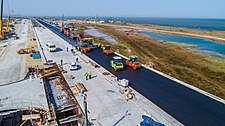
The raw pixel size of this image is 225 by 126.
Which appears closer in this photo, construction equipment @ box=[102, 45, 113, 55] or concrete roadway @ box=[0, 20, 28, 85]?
concrete roadway @ box=[0, 20, 28, 85]

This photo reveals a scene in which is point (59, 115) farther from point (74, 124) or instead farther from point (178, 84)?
point (178, 84)

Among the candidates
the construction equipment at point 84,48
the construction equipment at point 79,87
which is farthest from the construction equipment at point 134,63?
the construction equipment at point 84,48

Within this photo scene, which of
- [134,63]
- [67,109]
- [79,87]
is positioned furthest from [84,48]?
[67,109]

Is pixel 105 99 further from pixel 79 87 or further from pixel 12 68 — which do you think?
pixel 12 68

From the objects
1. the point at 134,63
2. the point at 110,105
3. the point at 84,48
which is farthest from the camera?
the point at 84,48

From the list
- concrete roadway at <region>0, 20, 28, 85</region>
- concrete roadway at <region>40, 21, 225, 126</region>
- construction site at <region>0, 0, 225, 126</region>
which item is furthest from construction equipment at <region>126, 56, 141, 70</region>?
concrete roadway at <region>0, 20, 28, 85</region>

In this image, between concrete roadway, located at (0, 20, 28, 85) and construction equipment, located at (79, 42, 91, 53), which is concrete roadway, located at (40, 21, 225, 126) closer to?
construction equipment, located at (79, 42, 91, 53)

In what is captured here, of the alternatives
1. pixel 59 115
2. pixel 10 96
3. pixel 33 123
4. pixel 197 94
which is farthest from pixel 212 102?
pixel 10 96

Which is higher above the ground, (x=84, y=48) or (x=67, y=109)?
(x=84, y=48)
